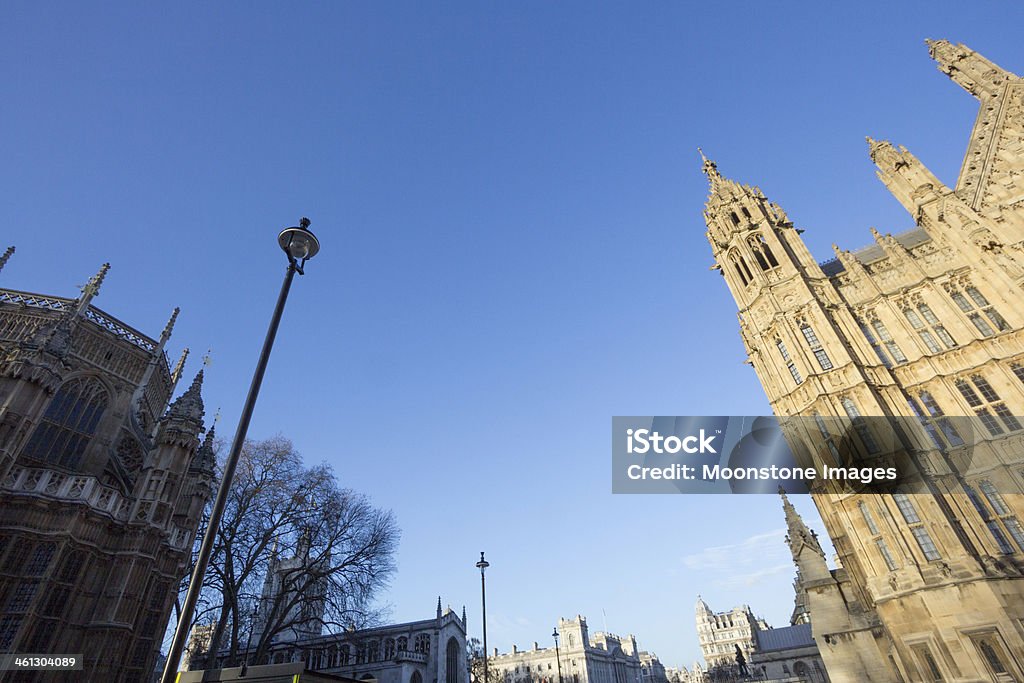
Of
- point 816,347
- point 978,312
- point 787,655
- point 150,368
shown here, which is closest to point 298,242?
point 150,368

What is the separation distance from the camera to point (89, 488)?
19.8 m

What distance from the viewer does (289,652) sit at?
3994 centimetres

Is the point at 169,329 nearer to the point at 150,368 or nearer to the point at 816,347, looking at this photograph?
the point at 150,368

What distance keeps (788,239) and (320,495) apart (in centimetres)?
3460

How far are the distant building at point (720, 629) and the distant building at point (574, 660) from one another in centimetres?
2788

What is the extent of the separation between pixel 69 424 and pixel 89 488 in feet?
15.0

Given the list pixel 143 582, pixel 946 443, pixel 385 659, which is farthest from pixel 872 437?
pixel 385 659

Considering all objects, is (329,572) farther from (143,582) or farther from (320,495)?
(143,582)

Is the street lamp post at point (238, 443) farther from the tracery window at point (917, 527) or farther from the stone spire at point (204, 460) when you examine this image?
the tracery window at point (917, 527)

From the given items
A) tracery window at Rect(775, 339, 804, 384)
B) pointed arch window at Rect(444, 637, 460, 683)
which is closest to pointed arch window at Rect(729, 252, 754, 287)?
tracery window at Rect(775, 339, 804, 384)

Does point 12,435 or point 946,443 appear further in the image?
point 946,443

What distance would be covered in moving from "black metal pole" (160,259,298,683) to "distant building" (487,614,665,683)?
10703 centimetres

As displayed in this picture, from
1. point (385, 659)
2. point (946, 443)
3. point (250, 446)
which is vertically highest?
point (250, 446)

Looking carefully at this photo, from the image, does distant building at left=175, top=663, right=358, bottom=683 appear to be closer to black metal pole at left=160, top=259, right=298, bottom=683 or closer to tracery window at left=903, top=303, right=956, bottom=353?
black metal pole at left=160, top=259, right=298, bottom=683
